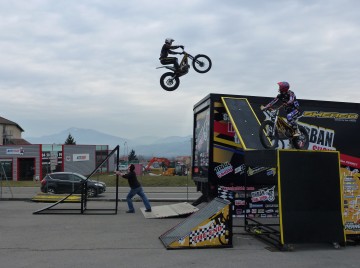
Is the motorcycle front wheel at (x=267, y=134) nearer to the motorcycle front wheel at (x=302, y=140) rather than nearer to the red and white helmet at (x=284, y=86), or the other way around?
the motorcycle front wheel at (x=302, y=140)

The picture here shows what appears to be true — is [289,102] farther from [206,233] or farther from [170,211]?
[170,211]

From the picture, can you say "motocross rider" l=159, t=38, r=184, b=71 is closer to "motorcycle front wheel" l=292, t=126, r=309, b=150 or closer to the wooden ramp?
"motorcycle front wheel" l=292, t=126, r=309, b=150

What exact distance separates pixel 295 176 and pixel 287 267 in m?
1.89

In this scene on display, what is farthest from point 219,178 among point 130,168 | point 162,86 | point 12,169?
point 12,169

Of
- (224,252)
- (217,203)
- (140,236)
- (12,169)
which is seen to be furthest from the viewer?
(12,169)

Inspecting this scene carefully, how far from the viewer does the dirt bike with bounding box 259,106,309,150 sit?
29.7 feet

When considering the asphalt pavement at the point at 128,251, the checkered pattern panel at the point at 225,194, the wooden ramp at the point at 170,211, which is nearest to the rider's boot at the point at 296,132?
the checkered pattern panel at the point at 225,194

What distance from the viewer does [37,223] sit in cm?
1106

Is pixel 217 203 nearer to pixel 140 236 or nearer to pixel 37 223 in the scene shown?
pixel 140 236

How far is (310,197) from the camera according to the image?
7.79 metres

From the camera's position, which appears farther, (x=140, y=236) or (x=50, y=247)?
(x=140, y=236)

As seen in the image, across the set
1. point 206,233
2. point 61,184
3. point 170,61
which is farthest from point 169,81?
point 61,184

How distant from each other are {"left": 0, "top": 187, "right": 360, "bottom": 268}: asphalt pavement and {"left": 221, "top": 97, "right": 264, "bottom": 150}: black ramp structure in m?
2.08

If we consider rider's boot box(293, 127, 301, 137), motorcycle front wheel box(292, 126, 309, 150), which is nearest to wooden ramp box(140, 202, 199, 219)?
motorcycle front wheel box(292, 126, 309, 150)
